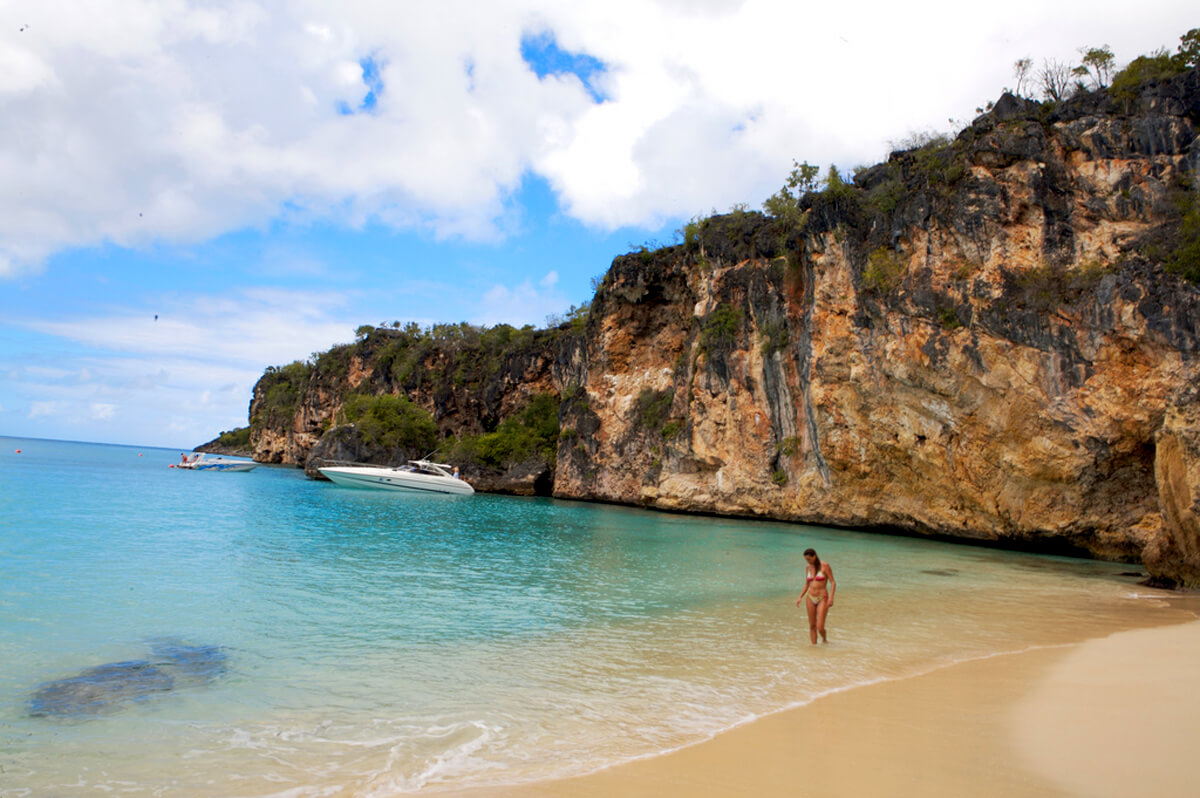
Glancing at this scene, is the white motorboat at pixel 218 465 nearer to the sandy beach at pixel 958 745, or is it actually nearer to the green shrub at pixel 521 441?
the green shrub at pixel 521 441

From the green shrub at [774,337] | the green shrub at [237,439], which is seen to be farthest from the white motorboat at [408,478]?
the green shrub at [237,439]

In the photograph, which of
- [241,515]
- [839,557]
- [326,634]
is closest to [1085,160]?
[839,557]

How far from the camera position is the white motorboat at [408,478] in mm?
34875

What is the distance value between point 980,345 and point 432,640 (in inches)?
601

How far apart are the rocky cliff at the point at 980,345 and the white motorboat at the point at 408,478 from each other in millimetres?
12150

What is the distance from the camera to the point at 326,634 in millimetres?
7234

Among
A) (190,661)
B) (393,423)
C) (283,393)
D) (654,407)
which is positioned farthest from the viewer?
(283,393)

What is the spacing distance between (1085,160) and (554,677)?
721 inches

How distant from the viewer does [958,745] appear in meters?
4.32

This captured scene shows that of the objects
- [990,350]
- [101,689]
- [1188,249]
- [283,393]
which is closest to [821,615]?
[101,689]

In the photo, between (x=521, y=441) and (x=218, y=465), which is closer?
(x=521, y=441)

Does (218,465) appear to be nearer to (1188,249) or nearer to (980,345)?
(980,345)

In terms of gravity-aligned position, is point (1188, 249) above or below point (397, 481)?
above

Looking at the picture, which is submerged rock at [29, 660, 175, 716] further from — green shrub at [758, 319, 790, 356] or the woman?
green shrub at [758, 319, 790, 356]
